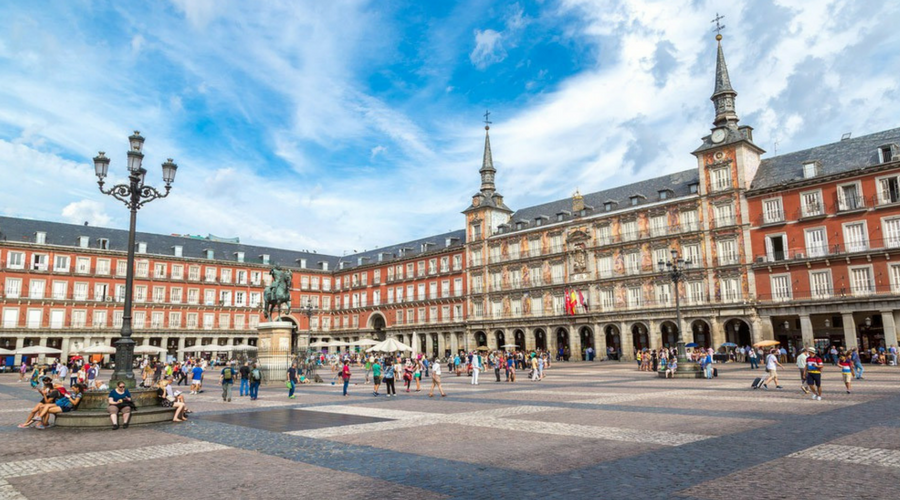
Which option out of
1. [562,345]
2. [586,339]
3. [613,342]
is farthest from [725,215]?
[562,345]

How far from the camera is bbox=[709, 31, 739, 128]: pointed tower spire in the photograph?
47656 mm

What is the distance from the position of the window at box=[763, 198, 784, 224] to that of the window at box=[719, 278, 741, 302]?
4.87m

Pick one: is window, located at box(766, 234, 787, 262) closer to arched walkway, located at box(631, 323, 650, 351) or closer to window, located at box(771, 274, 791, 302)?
window, located at box(771, 274, 791, 302)

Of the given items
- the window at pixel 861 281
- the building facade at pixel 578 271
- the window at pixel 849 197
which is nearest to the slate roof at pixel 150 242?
the building facade at pixel 578 271

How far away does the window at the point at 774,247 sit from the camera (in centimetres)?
4219

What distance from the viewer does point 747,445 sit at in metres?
9.71

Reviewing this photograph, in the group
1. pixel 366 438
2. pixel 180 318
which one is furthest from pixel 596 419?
pixel 180 318

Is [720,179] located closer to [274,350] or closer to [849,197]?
[849,197]

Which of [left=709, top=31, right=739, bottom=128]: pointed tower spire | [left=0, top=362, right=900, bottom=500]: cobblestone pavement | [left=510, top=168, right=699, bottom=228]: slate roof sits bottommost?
[left=0, top=362, right=900, bottom=500]: cobblestone pavement

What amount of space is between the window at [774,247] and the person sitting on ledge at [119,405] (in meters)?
42.0

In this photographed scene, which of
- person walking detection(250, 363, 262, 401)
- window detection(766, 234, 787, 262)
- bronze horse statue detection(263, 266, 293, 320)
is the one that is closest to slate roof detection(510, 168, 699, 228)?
window detection(766, 234, 787, 262)

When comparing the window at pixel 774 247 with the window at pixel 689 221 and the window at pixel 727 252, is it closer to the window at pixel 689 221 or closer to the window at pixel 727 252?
the window at pixel 727 252

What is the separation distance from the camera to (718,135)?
152 ft

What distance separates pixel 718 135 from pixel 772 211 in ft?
24.4
